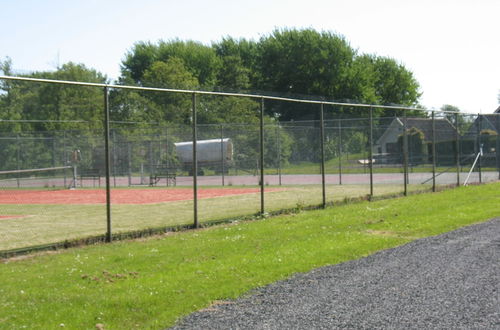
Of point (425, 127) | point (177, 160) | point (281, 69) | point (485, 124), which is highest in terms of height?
point (281, 69)

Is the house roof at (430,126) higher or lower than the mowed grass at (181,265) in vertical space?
higher

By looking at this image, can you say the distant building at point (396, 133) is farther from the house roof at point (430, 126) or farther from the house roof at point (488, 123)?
the house roof at point (488, 123)

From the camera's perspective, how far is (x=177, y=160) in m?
17.3

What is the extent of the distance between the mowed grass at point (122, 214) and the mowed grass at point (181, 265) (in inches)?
42.4

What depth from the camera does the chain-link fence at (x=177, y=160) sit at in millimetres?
12180

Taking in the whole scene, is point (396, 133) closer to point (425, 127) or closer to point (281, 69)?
point (425, 127)

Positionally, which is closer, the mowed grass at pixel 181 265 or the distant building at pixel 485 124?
the mowed grass at pixel 181 265

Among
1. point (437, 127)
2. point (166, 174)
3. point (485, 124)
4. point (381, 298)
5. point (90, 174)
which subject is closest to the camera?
point (381, 298)

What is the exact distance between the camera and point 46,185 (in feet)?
55.5

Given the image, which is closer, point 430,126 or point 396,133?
point 396,133

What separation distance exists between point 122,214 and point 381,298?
955cm

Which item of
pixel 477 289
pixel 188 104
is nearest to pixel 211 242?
pixel 477 289

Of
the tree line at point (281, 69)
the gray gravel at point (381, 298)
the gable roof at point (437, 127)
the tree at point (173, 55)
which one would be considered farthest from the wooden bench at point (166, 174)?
the tree at point (173, 55)

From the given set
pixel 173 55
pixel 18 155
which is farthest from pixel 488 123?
pixel 173 55
